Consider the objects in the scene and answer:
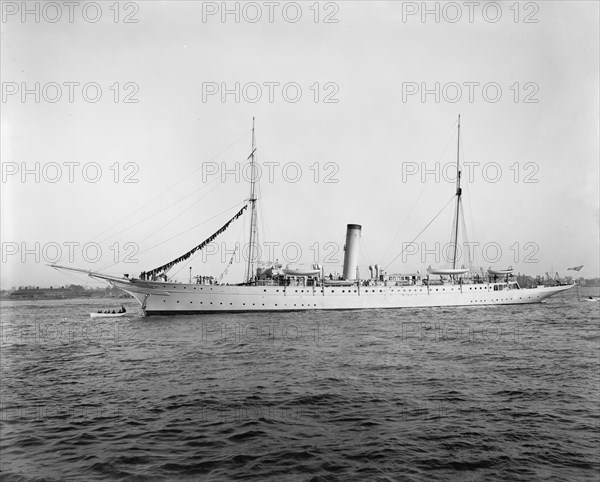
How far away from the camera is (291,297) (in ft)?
135

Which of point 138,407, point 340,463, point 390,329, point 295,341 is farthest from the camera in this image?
point 390,329

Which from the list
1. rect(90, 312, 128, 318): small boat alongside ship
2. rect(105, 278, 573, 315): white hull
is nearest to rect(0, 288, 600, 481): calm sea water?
rect(105, 278, 573, 315): white hull

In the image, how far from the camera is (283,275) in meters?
42.4

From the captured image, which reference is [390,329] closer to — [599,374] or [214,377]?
[599,374]

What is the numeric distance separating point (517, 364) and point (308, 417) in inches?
386

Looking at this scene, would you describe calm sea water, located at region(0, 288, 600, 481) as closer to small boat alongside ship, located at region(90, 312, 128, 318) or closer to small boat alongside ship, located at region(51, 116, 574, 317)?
small boat alongside ship, located at region(51, 116, 574, 317)

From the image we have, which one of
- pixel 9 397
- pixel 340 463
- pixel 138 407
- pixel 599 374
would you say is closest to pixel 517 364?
pixel 599 374

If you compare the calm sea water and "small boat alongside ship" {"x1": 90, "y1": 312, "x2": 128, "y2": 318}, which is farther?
"small boat alongside ship" {"x1": 90, "y1": 312, "x2": 128, "y2": 318}

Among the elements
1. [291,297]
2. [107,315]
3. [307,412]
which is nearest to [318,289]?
[291,297]

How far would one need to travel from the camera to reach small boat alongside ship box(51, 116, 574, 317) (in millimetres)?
38781

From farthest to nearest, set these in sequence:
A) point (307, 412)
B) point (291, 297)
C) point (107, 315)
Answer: point (107, 315) → point (291, 297) → point (307, 412)

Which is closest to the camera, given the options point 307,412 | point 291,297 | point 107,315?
point 307,412

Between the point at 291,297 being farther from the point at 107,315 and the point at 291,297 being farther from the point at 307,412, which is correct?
the point at 307,412

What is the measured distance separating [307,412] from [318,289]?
105 feet
